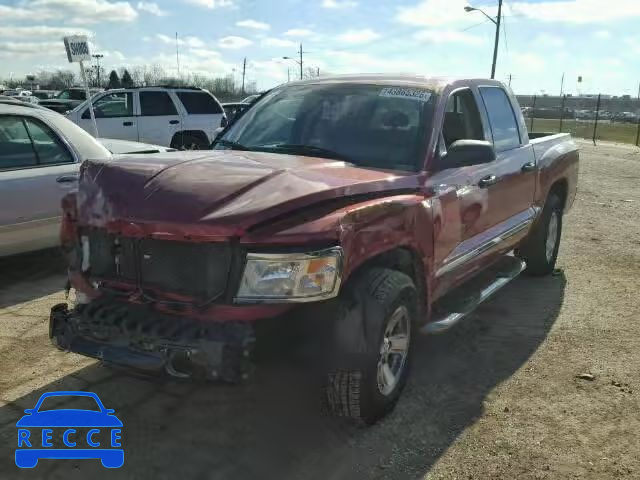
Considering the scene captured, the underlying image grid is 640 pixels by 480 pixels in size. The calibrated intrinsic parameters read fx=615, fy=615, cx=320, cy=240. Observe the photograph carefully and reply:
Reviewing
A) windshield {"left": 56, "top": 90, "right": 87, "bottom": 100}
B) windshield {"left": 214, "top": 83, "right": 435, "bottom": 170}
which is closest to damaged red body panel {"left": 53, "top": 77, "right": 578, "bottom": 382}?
windshield {"left": 214, "top": 83, "right": 435, "bottom": 170}

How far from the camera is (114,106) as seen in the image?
13008 millimetres

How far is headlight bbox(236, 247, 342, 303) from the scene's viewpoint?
8.99 ft

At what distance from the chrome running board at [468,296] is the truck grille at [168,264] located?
145cm

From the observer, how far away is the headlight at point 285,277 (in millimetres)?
2740

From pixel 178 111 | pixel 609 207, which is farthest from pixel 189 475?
pixel 178 111

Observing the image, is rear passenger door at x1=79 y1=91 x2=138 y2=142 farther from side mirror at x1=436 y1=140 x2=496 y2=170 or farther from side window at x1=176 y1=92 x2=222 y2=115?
side mirror at x1=436 y1=140 x2=496 y2=170

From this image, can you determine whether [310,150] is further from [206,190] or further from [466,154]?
[206,190]

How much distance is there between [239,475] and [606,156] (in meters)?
21.1

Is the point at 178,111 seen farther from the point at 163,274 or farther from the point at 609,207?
the point at 163,274

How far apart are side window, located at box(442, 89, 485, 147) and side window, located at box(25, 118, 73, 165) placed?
3649 mm

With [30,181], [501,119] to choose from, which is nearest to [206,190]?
[501,119]

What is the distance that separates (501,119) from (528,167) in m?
0.50

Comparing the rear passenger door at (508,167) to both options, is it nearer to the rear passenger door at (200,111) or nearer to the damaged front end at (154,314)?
the damaged front end at (154,314)

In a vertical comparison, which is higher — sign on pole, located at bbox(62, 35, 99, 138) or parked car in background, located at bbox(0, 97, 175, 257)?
sign on pole, located at bbox(62, 35, 99, 138)
